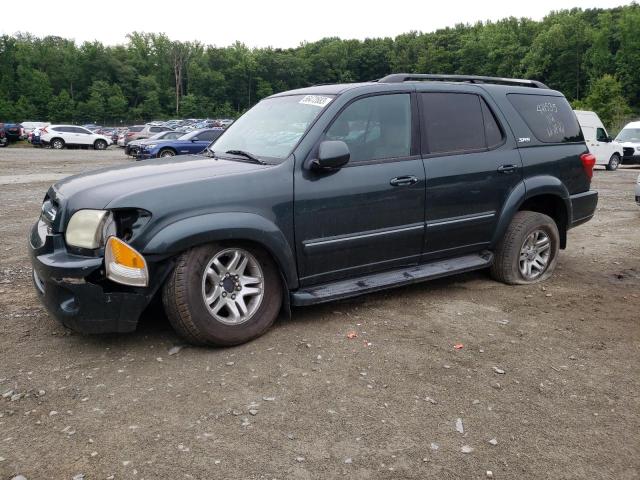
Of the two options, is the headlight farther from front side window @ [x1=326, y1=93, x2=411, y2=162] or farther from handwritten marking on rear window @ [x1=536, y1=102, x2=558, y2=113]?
handwritten marking on rear window @ [x1=536, y1=102, x2=558, y2=113]

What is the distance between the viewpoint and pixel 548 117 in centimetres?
555

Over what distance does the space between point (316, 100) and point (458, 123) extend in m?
1.30

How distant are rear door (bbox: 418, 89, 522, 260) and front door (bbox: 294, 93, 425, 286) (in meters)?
0.14

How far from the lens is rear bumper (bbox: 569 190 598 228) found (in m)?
5.64

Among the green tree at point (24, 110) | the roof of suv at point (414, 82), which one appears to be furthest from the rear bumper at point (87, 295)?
the green tree at point (24, 110)

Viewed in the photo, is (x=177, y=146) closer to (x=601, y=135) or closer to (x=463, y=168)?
(x=601, y=135)

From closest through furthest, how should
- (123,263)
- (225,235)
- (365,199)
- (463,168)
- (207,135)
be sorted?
(123,263) < (225,235) < (365,199) < (463,168) < (207,135)

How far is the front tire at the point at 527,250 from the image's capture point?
17.1 feet

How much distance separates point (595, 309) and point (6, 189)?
12.4 m

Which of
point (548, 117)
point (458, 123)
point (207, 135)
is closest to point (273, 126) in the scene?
point (458, 123)

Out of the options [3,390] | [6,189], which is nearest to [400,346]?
[3,390]

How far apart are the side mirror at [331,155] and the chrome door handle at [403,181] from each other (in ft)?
1.66

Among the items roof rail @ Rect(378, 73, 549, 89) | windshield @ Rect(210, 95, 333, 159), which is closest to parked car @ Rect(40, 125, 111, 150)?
windshield @ Rect(210, 95, 333, 159)

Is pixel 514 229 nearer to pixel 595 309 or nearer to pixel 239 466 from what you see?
pixel 595 309
